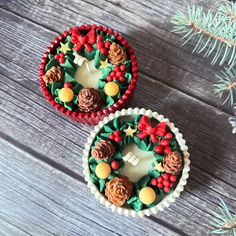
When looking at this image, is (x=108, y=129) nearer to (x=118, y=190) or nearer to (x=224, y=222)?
(x=118, y=190)

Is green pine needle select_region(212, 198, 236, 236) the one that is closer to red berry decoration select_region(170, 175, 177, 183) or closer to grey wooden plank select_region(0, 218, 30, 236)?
red berry decoration select_region(170, 175, 177, 183)

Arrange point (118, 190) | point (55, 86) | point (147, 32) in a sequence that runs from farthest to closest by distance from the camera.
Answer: point (147, 32), point (55, 86), point (118, 190)

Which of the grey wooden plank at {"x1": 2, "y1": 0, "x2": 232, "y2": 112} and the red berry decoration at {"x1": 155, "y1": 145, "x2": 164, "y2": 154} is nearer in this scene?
the red berry decoration at {"x1": 155, "y1": 145, "x2": 164, "y2": 154}

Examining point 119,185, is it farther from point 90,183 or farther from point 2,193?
point 2,193

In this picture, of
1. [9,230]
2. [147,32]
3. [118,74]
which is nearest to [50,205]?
[9,230]

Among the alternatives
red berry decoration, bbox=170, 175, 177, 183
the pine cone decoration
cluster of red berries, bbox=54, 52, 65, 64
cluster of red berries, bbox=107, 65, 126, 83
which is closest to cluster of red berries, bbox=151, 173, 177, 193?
red berry decoration, bbox=170, 175, 177, 183

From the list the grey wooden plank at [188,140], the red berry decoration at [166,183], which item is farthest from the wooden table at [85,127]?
the red berry decoration at [166,183]
